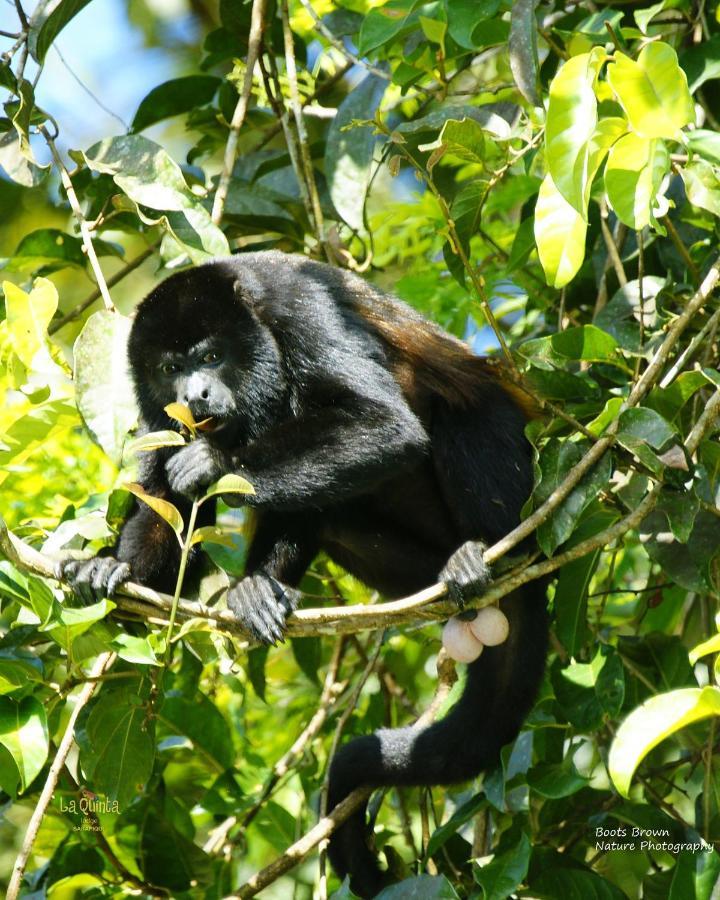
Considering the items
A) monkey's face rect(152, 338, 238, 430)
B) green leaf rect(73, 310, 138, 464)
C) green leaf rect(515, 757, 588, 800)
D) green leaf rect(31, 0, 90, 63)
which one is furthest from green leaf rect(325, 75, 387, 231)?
green leaf rect(515, 757, 588, 800)

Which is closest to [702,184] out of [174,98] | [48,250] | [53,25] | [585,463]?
[585,463]

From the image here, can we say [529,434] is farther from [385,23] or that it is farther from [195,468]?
[385,23]

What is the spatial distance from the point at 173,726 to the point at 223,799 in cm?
27

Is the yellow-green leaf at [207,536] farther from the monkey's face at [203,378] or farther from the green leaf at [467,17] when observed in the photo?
the green leaf at [467,17]

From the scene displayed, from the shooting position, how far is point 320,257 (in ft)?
12.5

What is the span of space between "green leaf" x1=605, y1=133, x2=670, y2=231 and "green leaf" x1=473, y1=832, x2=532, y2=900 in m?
1.48

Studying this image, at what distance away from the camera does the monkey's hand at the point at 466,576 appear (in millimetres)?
2787

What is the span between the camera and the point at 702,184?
2.17m

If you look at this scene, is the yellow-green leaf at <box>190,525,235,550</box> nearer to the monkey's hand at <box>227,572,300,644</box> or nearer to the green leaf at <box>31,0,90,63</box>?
the monkey's hand at <box>227,572,300,644</box>

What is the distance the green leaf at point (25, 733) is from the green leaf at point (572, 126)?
1.43 meters

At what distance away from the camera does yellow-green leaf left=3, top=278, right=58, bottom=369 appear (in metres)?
2.44

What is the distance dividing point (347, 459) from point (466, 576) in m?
0.46

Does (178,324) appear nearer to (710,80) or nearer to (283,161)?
(283,161)

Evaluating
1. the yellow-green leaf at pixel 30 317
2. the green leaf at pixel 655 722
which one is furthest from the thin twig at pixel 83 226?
the green leaf at pixel 655 722
